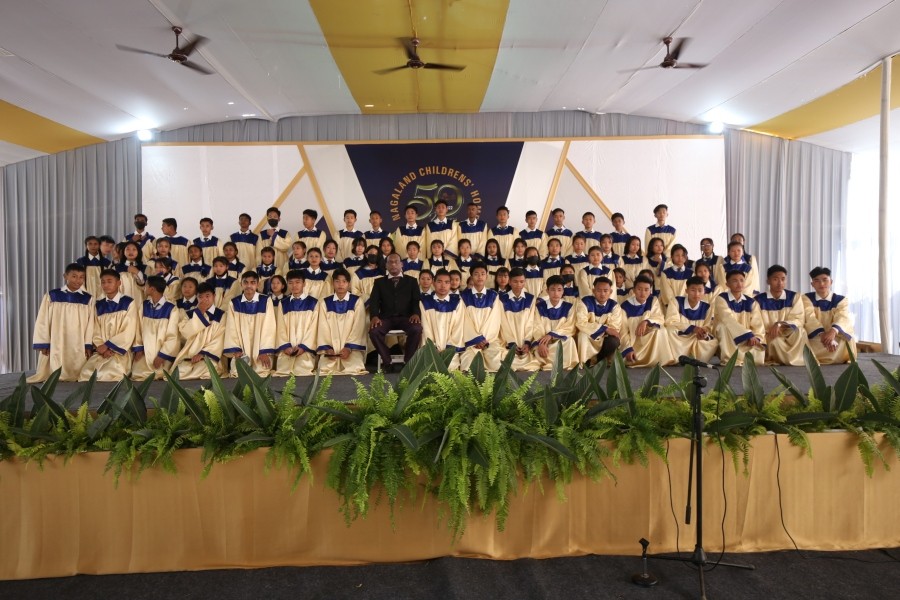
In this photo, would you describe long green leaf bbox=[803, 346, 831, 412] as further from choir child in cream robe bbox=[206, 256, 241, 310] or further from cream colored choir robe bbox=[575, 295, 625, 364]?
choir child in cream robe bbox=[206, 256, 241, 310]

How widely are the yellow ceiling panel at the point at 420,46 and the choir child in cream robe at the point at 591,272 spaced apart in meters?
2.87

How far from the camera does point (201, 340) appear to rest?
5664 millimetres

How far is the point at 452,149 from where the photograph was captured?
9.05m

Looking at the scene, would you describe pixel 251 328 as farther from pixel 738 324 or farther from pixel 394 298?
pixel 738 324

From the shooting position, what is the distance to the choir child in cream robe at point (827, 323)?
18.3 ft

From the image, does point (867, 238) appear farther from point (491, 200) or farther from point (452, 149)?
point (452, 149)

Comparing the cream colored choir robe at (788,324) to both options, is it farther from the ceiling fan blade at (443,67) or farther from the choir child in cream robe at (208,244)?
the choir child in cream robe at (208,244)

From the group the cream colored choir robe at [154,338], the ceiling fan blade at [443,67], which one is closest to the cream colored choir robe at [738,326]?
the ceiling fan blade at [443,67]

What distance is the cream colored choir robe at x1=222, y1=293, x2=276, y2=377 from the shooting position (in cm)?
568

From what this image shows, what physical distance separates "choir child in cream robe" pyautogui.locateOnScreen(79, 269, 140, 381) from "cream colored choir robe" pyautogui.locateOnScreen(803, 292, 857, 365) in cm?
718

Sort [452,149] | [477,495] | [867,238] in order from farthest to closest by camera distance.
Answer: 1. [867,238]
2. [452,149]
3. [477,495]

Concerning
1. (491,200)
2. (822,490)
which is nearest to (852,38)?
(491,200)

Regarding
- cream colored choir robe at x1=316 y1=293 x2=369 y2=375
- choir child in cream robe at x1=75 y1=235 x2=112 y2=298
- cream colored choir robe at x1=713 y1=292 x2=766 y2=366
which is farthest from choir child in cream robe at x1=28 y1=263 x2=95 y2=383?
cream colored choir robe at x1=713 y1=292 x2=766 y2=366

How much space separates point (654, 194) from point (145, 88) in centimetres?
789
